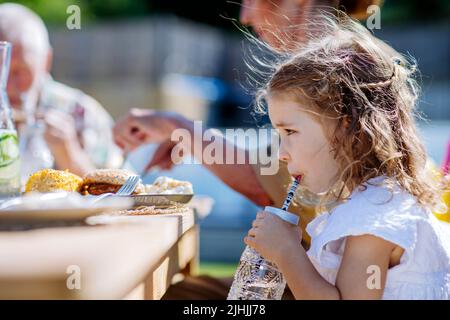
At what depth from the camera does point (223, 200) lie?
7.13 metres

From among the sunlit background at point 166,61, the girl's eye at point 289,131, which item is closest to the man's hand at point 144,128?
the girl's eye at point 289,131

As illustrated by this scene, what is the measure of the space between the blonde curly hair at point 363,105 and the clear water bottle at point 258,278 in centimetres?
18

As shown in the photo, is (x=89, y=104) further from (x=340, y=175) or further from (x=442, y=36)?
(x=442, y=36)

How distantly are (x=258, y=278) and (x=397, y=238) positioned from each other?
25 cm

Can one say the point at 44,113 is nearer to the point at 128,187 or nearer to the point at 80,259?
the point at 128,187

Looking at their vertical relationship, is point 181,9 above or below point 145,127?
above

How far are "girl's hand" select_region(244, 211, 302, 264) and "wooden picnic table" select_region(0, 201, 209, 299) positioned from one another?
0.14 metres

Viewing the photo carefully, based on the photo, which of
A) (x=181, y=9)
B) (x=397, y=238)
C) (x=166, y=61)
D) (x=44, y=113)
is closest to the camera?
(x=397, y=238)

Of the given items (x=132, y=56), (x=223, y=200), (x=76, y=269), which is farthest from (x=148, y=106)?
(x=76, y=269)

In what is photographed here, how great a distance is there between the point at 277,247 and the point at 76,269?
0.39 metres

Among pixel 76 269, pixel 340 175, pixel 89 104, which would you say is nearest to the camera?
pixel 76 269

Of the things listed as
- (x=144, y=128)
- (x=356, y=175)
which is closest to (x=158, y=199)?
(x=356, y=175)

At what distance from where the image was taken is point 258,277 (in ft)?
4.00

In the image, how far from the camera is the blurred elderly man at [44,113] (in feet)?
7.09
